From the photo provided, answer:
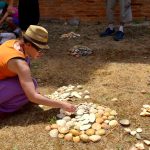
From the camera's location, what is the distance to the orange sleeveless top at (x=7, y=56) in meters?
3.84

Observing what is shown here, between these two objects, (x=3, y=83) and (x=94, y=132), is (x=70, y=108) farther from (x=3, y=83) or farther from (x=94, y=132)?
(x=3, y=83)

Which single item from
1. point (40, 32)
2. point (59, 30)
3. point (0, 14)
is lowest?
point (59, 30)

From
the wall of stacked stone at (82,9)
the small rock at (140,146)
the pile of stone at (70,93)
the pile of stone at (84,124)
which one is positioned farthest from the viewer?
the wall of stacked stone at (82,9)

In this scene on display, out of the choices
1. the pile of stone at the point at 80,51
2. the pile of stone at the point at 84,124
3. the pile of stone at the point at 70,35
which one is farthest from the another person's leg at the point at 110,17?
the pile of stone at the point at 84,124

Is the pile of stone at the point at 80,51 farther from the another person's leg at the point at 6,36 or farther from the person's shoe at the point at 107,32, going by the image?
the another person's leg at the point at 6,36

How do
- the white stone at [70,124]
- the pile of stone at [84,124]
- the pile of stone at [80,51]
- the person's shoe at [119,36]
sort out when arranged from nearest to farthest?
the pile of stone at [84,124] → the white stone at [70,124] → the pile of stone at [80,51] → the person's shoe at [119,36]

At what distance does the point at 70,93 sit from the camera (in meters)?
4.67

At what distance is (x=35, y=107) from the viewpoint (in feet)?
14.4

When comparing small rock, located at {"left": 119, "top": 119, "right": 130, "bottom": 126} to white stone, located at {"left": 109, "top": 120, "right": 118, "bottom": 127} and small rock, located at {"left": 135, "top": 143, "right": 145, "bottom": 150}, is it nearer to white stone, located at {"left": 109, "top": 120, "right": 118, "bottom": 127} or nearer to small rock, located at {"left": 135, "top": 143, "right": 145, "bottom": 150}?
white stone, located at {"left": 109, "top": 120, "right": 118, "bottom": 127}

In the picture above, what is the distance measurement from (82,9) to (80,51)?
80.6 inches

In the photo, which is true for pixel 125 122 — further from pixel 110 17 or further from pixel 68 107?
pixel 110 17

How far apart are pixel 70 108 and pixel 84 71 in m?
1.86

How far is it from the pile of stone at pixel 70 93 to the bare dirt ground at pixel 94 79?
11cm

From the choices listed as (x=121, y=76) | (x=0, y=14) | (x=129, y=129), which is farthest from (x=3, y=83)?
(x=0, y=14)
